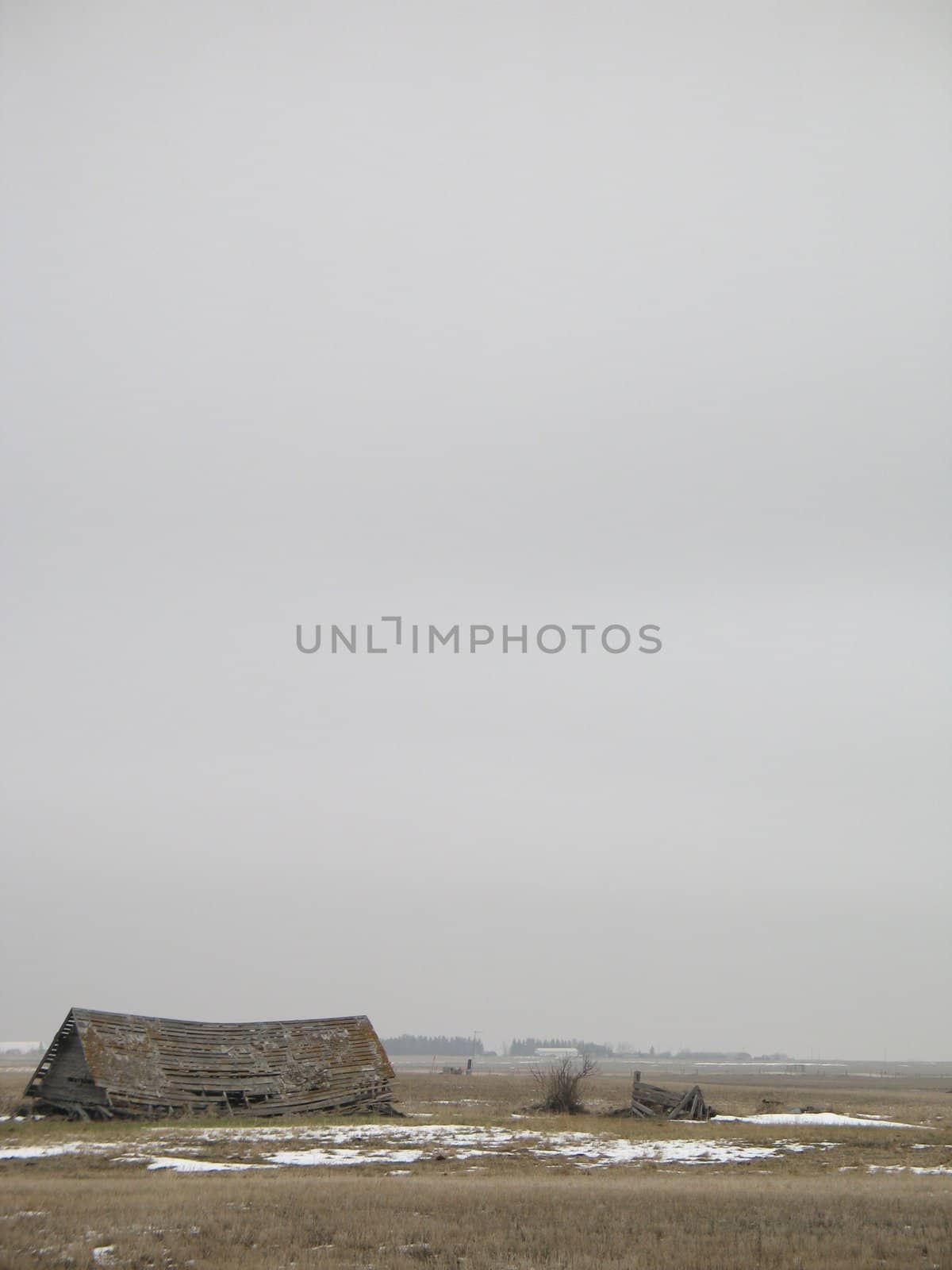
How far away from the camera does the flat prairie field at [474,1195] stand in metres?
11.4

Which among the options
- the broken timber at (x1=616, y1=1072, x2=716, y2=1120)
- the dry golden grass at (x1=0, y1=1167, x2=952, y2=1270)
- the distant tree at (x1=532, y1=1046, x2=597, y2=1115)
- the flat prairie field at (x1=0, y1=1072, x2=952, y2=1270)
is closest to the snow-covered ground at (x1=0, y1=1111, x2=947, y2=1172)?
the flat prairie field at (x1=0, y1=1072, x2=952, y2=1270)

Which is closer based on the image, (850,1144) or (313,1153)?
(313,1153)

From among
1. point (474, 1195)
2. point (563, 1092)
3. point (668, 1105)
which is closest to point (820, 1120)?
point (668, 1105)

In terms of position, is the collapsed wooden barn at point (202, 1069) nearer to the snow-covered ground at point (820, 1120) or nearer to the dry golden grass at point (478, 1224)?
the snow-covered ground at point (820, 1120)

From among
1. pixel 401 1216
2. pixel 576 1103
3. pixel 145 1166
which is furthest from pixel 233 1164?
pixel 576 1103

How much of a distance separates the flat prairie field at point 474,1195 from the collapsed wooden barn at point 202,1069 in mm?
1860

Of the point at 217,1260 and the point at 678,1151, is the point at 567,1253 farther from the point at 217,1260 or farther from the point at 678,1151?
the point at 678,1151

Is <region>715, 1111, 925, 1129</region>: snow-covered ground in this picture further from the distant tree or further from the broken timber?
the distant tree

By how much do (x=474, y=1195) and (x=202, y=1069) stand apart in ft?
78.8

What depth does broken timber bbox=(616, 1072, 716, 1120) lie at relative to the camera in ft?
117

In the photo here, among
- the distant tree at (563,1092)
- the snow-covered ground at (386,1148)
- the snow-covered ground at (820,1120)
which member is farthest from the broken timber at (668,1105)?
the snow-covered ground at (386,1148)

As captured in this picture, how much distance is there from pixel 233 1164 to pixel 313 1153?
3.15m

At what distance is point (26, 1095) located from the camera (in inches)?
1382

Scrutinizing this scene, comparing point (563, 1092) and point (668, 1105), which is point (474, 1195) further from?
point (668, 1105)
